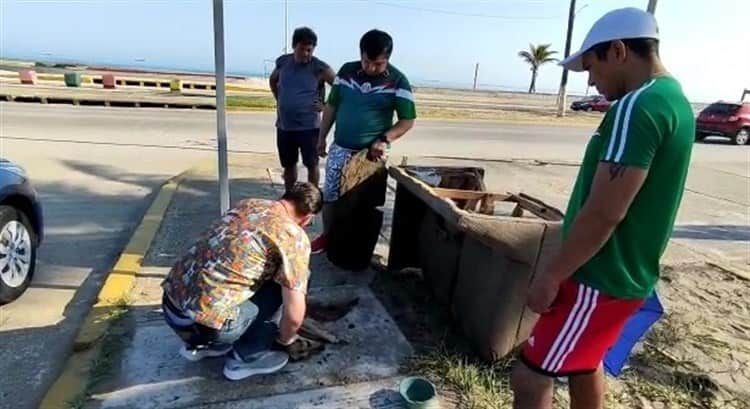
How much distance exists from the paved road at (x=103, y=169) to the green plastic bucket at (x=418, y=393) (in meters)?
1.86

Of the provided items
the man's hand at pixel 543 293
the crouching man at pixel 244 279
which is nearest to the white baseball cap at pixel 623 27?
the man's hand at pixel 543 293

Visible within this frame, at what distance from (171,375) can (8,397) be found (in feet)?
2.56

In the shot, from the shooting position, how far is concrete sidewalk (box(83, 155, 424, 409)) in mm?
2682

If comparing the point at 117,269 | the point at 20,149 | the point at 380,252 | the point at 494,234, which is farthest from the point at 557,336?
the point at 20,149

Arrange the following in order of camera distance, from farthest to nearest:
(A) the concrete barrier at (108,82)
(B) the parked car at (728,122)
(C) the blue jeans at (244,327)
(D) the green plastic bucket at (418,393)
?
(A) the concrete barrier at (108,82)
(B) the parked car at (728,122)
(C) the blue jeans at (244,327)
(D) the green plastic bucket at (418,393)

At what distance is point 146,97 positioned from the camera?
763 inches

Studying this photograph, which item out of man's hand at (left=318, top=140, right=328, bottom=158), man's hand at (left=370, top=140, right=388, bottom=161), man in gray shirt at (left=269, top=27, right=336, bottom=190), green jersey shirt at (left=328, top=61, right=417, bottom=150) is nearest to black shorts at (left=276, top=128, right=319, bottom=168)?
man in gray shirt at (left=269, top=27, right=336, bottom=190)

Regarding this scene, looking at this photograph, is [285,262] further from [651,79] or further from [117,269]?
[117,269]

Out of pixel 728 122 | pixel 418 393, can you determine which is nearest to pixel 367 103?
pixel 418 393

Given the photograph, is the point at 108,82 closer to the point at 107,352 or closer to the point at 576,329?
the point at 107,352

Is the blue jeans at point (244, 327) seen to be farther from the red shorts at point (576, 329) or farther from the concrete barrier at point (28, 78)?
the concrete barrier at point (28, 78)

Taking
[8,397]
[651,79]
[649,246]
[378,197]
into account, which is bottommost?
[8,397]

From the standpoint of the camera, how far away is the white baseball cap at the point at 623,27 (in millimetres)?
1695

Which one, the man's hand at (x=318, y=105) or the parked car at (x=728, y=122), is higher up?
the man's hand at (x=318, y=105)
